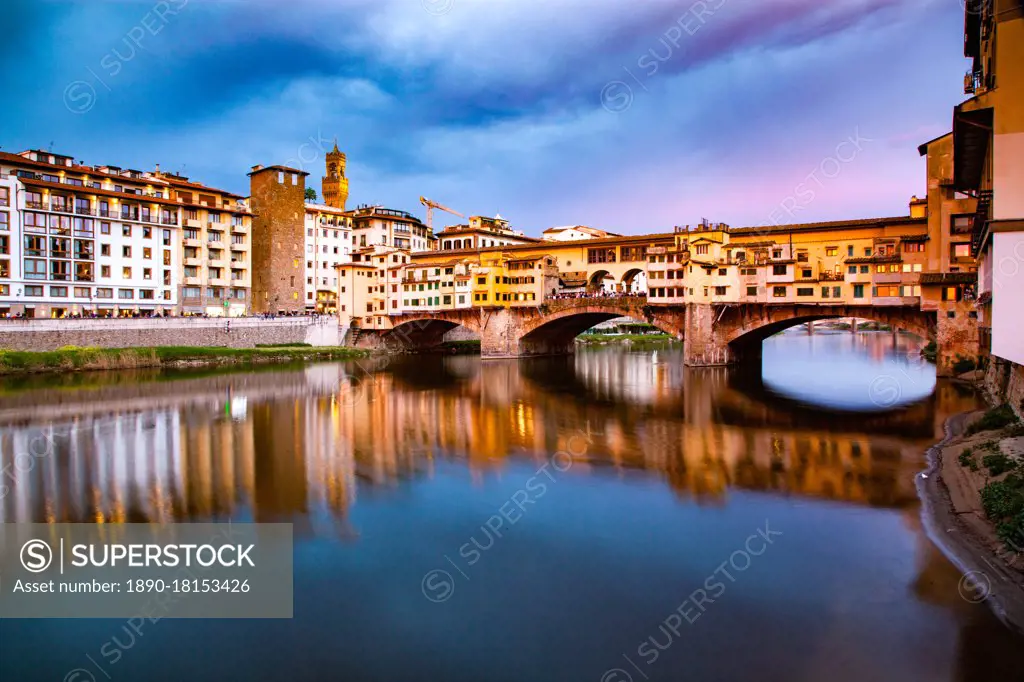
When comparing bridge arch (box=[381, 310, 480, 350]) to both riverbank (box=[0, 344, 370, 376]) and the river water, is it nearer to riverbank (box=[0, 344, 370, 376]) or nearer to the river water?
riverbank (box=[0, 344, 370, 376])

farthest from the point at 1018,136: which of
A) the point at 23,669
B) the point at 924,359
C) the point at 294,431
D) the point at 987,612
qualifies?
the point at 924,359

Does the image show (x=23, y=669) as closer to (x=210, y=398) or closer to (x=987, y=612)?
(x=987, y=612)

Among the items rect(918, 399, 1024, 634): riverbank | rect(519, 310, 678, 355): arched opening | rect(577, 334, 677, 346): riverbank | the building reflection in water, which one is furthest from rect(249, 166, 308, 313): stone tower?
rect(918, 399, 1024, 634): riverbank

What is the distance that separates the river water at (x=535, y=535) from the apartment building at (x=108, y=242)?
2212 cm

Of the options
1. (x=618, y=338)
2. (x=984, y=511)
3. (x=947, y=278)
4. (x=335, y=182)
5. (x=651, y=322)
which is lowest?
(x=984, y=511)

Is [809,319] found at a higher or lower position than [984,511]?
higher

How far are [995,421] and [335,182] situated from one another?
87.8 m

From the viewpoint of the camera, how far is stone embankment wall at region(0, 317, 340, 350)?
40.8 metres

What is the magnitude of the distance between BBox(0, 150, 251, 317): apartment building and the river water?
22.1 metres

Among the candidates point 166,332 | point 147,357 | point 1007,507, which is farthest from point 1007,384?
point 166,332

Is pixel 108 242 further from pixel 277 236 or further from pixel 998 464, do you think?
pixel 998 464

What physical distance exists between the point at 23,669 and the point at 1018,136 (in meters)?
20.3

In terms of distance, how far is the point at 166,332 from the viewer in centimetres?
4803

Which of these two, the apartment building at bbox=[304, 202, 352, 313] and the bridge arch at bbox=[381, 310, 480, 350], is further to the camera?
the apartment building at bbox=[304, 202, 352, 313]
